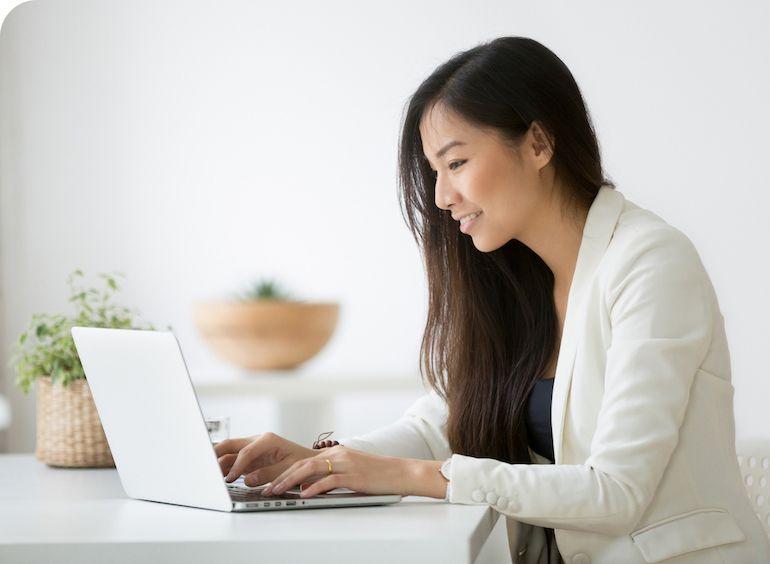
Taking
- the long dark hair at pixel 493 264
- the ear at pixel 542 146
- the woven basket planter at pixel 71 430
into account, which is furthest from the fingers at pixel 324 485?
the woven basket planter at pixel 71 430

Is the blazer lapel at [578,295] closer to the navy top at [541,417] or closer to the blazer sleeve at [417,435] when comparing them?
the navy top at [541,417]

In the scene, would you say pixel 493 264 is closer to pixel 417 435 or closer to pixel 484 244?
pixel 484 244

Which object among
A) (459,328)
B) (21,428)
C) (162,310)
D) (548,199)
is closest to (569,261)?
(548,199)

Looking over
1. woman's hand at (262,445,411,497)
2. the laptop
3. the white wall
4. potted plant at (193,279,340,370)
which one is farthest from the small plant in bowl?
woman's hand at (262,445,411,497)

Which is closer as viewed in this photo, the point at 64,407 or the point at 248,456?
the point at 248,456

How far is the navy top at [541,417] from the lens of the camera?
5.62 ft

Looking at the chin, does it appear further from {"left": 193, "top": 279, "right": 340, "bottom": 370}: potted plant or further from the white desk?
{"left": 193, "top": 279, "right": 340, "bottom": 370}: potted plant

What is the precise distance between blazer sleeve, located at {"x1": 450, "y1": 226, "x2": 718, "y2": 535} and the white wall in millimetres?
1613

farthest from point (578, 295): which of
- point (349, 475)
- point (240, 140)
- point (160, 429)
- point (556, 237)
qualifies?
point (240, 140)

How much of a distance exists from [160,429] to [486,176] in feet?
2.21

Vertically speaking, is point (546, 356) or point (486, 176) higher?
point (486, 176)

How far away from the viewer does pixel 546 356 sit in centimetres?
177

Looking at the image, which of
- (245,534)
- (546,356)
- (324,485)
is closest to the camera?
(245,534)

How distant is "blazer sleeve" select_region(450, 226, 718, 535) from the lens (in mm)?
1269
